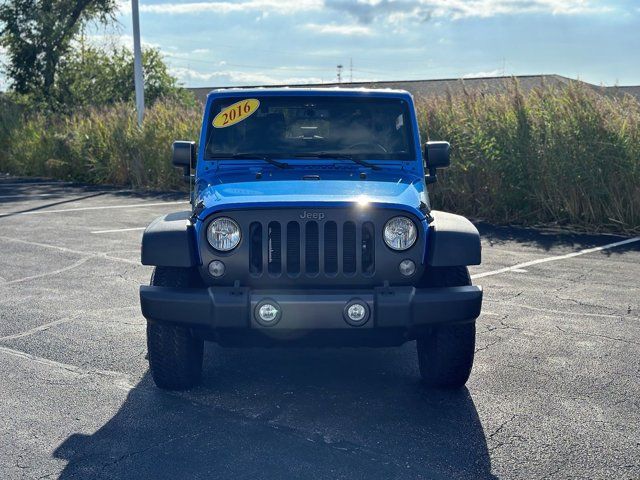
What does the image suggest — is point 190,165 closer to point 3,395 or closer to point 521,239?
point 3,395

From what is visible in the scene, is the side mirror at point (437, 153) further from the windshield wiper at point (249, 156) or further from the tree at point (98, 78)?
the tree at point (98, 78)

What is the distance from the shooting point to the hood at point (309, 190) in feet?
15.5

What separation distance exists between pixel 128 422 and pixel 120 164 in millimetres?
16008

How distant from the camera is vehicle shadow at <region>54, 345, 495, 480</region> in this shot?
3.96 m

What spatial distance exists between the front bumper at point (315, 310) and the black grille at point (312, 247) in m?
0.16

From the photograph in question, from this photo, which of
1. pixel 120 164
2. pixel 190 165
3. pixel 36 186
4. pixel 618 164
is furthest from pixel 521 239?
pixel 36 186

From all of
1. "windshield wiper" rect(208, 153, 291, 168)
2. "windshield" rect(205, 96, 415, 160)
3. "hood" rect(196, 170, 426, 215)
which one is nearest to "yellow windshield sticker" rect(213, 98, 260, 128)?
"windshield" rect(205, 96, 415, 160)

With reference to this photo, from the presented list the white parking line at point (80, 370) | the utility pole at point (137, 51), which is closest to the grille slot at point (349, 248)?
the white parking line at point (80, 370)

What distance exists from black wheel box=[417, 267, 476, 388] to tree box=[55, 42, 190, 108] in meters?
27.9

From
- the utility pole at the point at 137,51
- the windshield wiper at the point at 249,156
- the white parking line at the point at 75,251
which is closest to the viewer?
the windshield wiper at the point at 249,156

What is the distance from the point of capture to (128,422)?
4574 mm

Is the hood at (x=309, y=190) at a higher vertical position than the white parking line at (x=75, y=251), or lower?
higher

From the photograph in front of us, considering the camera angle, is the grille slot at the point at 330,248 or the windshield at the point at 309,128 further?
the windshield at the point at 309,128

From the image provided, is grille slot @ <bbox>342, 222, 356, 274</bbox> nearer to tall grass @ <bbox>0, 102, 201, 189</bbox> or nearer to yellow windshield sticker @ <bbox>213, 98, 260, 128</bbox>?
yellow windshield sticker @ <bbox>213, 98, 260, 128</bbox>
